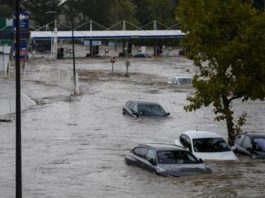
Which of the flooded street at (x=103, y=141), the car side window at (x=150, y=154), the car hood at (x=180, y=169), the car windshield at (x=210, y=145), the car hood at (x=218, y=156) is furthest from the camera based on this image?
the car windshield at (x=210, y=145)

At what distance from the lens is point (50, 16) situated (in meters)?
168

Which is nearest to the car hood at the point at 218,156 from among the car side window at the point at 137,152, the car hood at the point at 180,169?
the car side window at the point at 137,152

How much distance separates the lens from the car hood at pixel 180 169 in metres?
21.5

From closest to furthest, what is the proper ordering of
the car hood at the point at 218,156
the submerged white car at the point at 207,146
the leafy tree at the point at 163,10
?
the car hood at the point at 218,156
the submerged white car at the point at 207,146
the leafy tree at the point at 163,10

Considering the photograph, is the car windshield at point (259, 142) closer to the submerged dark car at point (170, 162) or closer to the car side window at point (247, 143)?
the car side window at point (247, 143)

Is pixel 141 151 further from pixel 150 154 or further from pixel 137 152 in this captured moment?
pixel 150 154

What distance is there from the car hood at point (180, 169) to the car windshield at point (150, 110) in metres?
21.3

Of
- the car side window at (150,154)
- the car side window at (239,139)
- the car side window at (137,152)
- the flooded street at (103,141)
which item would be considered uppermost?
the car side window at (150,154)

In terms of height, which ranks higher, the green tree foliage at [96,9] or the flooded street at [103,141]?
the green tree foliage at [96,9]

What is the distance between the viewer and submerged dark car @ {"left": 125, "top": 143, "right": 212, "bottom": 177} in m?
21.5

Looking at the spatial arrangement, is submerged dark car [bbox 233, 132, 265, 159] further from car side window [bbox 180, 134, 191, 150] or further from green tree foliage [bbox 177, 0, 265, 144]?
car side window [bbox 180, 134, 191, 150]

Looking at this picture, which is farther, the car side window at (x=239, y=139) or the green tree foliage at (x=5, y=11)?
the green tree foliage at (x=5, y=11)

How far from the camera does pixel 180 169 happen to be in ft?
70.8

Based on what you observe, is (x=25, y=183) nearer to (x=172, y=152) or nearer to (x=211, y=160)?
(x=172, y=152)
